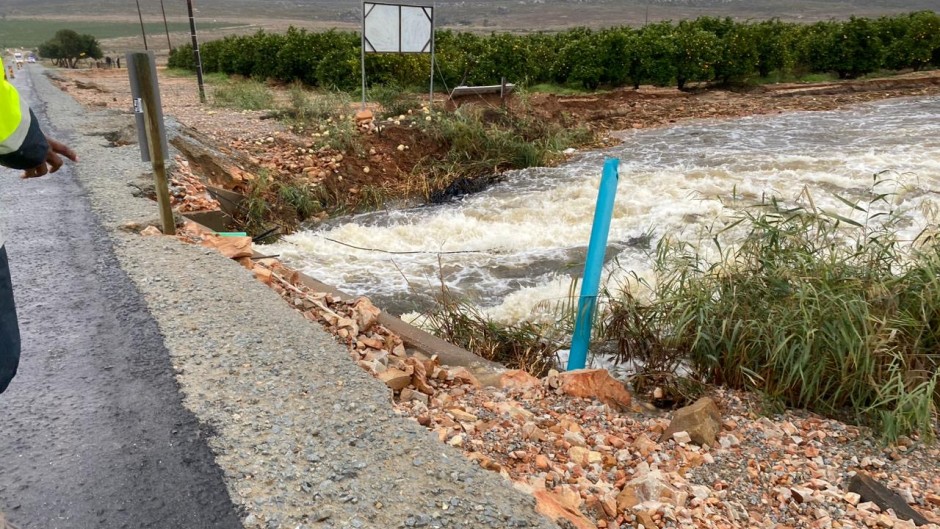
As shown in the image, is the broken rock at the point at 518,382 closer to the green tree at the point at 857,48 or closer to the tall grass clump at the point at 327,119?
the tall grass clump at the point at 327,119

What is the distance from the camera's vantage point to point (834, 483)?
300cm

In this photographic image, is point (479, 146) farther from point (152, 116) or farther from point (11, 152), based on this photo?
point (11, 152)

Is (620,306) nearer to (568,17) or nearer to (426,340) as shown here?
(426,340)

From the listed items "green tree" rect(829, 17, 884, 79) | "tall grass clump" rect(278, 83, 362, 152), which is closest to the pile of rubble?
"tall grass clump" rect(278, 83, 362, 152)

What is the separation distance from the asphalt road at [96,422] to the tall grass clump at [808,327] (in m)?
2.57

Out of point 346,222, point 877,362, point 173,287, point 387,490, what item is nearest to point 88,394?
point 173,287

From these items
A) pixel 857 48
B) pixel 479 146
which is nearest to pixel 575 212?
pixel 479 146

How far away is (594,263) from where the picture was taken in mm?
3971

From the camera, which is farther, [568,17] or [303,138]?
[568,17]

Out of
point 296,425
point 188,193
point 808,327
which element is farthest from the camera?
point 188,193

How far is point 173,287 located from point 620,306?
2565 millimetres

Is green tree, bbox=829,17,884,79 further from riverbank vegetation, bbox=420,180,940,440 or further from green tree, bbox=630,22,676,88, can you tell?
riverbank vegetation, bbox=420,180,940,440

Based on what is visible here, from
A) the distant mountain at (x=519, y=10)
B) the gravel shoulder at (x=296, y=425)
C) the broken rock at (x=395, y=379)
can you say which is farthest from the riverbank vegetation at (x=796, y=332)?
the distant mountain at (x=519, y=10)

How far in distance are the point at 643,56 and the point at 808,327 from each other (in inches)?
662
